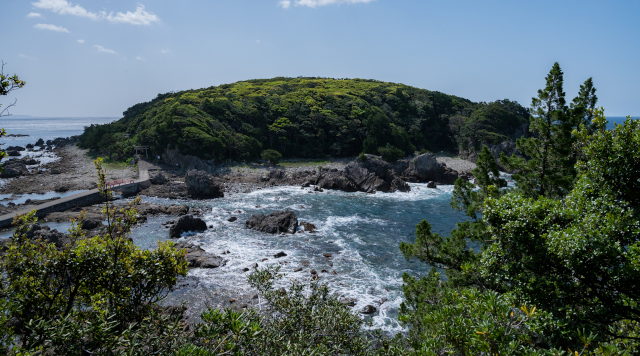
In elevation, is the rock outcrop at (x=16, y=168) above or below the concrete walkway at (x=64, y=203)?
above

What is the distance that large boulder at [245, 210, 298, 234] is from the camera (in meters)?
27.3

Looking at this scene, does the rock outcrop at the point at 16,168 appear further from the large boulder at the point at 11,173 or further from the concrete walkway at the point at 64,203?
the concrete walkway at the point at 64,203

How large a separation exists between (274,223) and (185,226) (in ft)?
23.7

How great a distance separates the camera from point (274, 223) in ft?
90.4

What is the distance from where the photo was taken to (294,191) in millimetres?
41781

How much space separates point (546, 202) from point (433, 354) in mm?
4009

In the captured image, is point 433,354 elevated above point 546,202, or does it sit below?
below

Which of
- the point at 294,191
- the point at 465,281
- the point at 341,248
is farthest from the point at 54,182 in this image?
the point at 465,281

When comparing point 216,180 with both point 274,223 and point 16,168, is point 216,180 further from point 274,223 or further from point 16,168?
point 16,168

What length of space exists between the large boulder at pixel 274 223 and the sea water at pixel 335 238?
67 centimetres

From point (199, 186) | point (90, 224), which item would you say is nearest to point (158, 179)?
point (199, 186)

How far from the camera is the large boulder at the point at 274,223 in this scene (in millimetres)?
27266

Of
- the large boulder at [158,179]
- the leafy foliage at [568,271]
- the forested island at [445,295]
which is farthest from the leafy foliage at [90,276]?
the large boulder at [158,179]

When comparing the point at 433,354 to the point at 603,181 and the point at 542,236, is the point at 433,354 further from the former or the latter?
the point at 603,181
